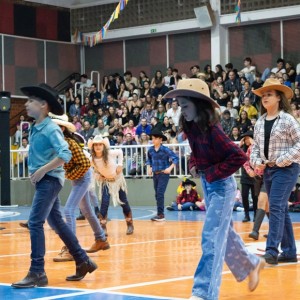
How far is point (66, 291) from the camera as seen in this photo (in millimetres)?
8086

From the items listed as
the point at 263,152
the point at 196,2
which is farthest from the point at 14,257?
the point at 196,2

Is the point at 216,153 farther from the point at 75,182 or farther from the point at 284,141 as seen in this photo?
the point at 75,182

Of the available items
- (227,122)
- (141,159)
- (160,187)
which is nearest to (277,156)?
(160,187)

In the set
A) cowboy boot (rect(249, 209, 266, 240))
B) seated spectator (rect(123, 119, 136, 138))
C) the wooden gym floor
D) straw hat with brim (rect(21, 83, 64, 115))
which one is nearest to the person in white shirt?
seated spectator (rect(123, 119, 136, 138))

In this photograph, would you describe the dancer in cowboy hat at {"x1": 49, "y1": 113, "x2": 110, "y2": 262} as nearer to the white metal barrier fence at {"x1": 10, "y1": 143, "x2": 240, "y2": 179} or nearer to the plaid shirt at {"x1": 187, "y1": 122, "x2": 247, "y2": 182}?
the plaid shirt at {"x1": 187, "y1": 122, "x2": 247, "y2": 182}

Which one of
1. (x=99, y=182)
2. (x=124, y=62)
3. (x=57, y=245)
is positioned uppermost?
(x=124, y=62)

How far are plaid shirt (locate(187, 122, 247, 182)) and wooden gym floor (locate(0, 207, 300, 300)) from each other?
1274 millimetres

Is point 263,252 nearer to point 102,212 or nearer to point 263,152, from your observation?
point 263,152

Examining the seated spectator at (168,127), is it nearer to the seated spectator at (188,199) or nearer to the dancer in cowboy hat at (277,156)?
the seated spectator at (188,199)

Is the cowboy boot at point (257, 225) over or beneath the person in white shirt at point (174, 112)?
beneath

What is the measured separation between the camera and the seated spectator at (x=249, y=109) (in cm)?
2411

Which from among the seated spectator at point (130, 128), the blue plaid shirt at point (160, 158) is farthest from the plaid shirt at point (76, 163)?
the seated spectator at point (130, 128)

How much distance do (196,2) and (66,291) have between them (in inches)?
928

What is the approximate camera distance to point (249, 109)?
24.2m
